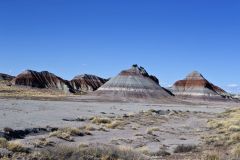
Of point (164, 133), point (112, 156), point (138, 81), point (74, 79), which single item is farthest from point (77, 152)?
point (74, 79)

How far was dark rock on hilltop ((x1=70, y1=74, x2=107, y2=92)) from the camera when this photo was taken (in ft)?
A: 598

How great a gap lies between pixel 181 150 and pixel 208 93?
14070 cm

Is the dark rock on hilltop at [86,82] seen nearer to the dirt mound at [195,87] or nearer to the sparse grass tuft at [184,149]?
the dirt mound at [195,87]

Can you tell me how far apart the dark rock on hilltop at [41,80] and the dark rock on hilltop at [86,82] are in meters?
7.60

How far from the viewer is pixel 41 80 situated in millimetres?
168500

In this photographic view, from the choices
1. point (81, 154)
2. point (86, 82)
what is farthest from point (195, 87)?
point (81, 154)

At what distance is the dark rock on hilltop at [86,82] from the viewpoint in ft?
598

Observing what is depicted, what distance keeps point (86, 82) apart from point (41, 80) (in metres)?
23.9

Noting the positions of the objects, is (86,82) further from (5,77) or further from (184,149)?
(184,149)

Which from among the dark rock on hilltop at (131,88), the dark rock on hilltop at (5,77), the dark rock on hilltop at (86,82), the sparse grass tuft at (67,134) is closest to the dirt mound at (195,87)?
the dark rock on hilltop at (131,88)

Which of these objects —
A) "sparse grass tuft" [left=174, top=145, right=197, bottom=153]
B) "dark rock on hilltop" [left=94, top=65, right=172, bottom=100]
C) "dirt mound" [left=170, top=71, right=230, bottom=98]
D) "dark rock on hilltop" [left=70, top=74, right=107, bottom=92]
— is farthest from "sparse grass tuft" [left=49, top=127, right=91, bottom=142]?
"dark rock on hilltop" [left=70, top=74, right=107, bottom=92]

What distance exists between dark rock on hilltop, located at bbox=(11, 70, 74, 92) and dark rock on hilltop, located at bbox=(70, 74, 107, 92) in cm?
760

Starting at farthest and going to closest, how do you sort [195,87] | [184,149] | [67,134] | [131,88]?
1. [195,87]
2. [131,88]
3. [67,134]
4. [184,149]

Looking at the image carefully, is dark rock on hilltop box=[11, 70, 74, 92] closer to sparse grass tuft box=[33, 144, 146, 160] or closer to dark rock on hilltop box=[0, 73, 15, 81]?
dark rock on hilltop box=[0, 73, 15, 81]
